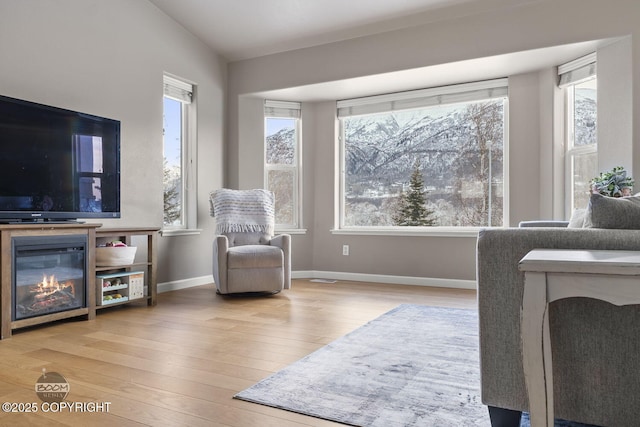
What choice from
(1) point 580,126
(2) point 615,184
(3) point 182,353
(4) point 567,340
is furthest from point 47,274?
(1) point 580,126

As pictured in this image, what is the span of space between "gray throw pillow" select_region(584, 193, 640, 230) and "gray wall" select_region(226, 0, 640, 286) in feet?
8.30

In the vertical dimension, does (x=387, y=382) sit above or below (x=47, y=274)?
below

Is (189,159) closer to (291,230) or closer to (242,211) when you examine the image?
(242,211)

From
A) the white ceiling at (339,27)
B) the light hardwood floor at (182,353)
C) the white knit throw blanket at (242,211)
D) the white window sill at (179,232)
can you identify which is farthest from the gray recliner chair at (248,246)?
the white ceiling at (339,27)

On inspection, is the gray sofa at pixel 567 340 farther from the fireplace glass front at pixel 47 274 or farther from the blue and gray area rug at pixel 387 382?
the fireplace glass front at pixel 47 274

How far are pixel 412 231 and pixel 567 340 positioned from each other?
11.9 feet

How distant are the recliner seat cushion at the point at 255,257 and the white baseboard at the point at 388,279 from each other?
4.24 feet

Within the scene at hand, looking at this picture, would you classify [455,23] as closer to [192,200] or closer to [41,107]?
[192,200]

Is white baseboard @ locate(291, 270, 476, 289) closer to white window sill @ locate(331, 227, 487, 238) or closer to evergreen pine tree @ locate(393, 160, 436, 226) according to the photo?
white window sill @ locate(331, 227, 487, 238)

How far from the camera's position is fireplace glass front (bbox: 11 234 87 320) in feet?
9.43

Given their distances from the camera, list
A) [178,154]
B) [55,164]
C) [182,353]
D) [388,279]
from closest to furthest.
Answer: [182,353] → [55,164] → [178,154] → [388,279]

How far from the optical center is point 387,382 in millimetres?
2023

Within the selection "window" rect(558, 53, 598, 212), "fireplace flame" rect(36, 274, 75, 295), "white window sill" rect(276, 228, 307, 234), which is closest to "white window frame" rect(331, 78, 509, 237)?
"white window sill" rect(276, 228, 307, 234)

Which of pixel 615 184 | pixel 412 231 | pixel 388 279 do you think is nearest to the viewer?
pixel 615 184
